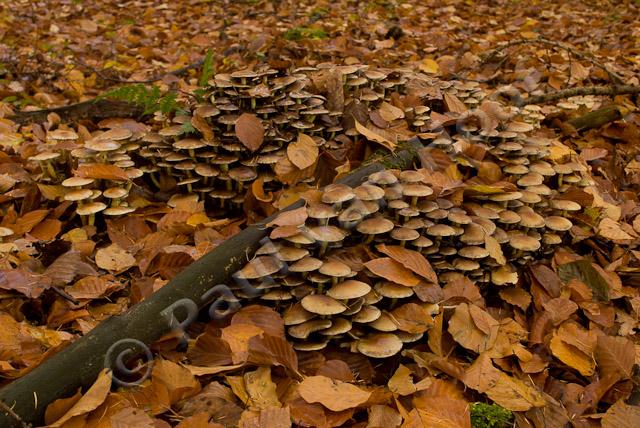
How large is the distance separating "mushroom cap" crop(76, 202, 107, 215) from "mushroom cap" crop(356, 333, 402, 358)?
1.99 metres

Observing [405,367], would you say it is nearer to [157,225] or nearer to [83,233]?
[157,225]

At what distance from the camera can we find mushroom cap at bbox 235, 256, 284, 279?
9.00 ft

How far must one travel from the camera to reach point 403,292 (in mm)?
2887

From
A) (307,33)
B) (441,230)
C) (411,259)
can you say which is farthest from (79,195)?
(307,33)

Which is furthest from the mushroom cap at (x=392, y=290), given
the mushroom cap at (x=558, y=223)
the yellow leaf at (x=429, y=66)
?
the yellow leaf at (x=429, y=66)

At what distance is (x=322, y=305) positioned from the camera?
2646 millimetres

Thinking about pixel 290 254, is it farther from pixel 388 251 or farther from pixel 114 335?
pixel 114 335

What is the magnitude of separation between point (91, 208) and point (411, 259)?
2133mm

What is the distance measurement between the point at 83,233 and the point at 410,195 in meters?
2.20

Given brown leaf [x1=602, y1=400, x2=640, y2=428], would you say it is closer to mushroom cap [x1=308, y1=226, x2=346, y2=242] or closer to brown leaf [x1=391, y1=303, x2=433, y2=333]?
brown leaf [x1=391, y1=303, x2=433, y2=333]

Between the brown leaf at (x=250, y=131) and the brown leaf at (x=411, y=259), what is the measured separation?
1253 mm

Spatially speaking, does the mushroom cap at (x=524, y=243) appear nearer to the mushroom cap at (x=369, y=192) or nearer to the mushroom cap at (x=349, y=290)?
the mushroom cap at (x=369, y=192)

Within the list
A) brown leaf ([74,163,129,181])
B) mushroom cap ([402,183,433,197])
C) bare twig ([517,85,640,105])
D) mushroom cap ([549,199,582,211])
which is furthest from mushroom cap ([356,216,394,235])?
bare twig ([517,85,640,105])

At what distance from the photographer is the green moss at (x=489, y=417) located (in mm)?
2477
